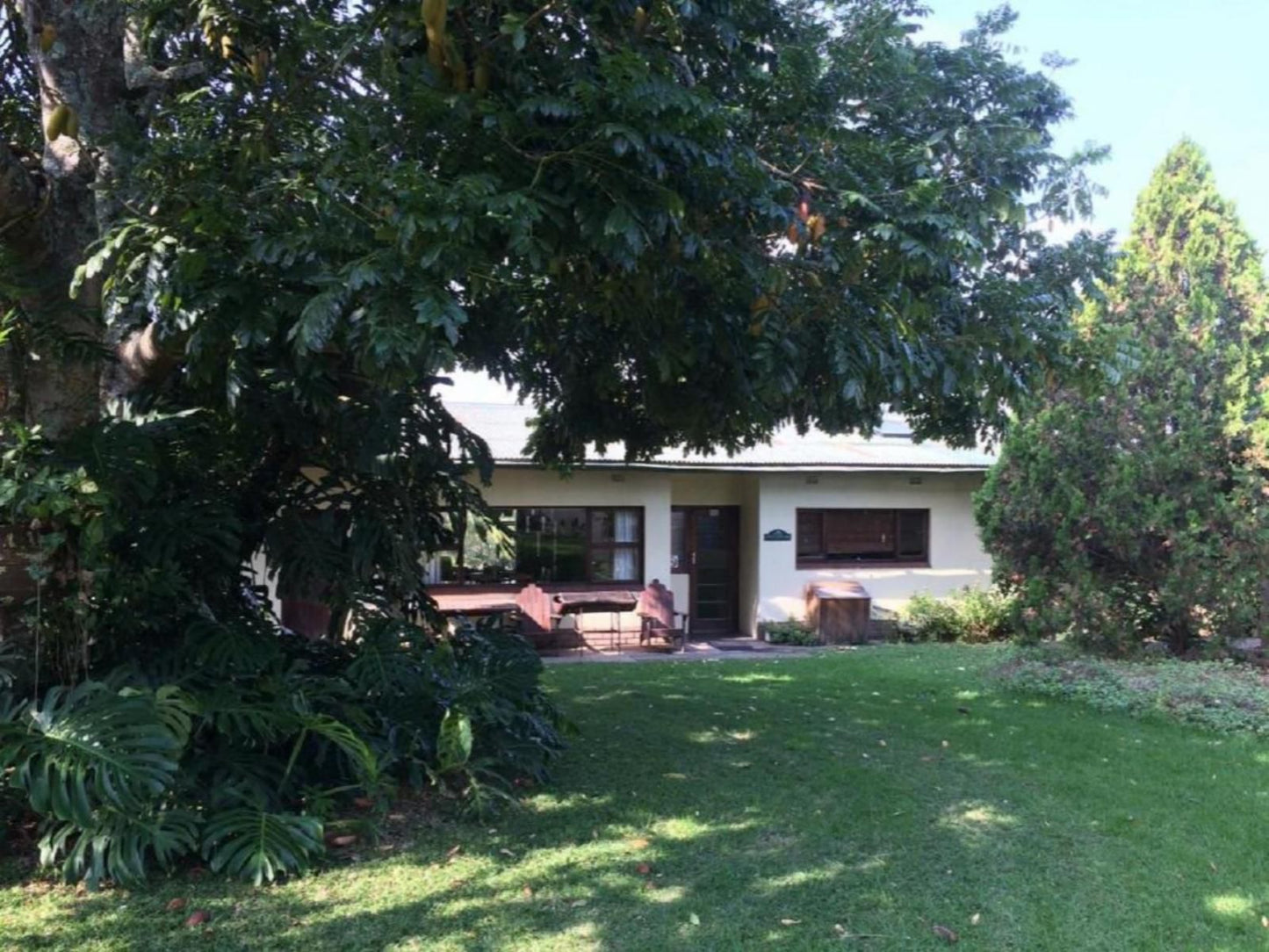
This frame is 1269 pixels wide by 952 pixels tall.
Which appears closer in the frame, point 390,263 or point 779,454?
point 390,263

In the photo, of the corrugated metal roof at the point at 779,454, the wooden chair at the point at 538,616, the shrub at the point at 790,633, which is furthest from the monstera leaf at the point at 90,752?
the shrub at the point at 790,633

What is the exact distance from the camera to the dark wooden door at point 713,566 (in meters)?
16.3

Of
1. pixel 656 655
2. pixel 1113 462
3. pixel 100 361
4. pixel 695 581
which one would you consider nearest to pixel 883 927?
pixel 100 361

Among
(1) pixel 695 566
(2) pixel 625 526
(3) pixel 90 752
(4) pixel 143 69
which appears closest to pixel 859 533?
(1) pixel 695 566

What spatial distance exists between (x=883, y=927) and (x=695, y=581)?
40.7ft

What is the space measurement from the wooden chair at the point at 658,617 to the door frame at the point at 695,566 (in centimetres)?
158

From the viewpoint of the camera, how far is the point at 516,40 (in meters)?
3.86

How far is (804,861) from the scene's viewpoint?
4688mm

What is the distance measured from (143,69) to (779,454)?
1197 cm

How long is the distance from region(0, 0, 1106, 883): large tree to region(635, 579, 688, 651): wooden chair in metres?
7.65

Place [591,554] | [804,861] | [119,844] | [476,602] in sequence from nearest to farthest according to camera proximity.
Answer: [119,844] < [804,861] < [476,602] < [591,554]

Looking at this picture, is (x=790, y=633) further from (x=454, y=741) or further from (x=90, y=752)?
(x=90, y=752)

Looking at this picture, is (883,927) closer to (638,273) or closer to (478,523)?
(638,273)

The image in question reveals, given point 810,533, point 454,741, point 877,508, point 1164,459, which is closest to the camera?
point 454,741
